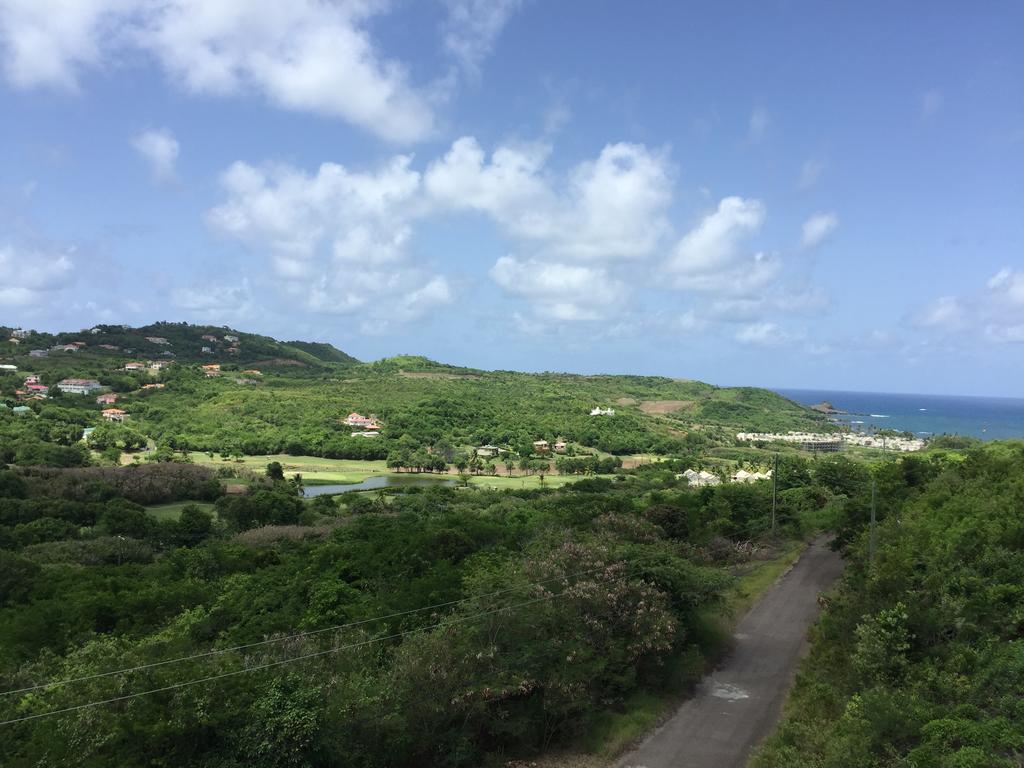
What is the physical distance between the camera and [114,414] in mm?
86500

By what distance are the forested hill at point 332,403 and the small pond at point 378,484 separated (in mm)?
11206

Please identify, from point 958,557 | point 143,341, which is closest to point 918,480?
point 958,557

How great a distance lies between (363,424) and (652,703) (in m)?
83.6

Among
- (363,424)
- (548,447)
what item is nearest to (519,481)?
(548,447)

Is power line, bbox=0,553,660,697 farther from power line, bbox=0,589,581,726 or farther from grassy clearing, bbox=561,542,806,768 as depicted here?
grassy clearing, bbox=561,542,806,768

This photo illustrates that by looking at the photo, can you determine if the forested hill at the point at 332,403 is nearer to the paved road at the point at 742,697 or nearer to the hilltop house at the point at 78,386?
the hilltop house at the point at 78,386

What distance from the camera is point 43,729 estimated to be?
1115cm

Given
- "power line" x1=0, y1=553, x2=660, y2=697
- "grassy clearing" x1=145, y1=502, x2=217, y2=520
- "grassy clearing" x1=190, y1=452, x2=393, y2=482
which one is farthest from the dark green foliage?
"grassy clearing" x1=190, y1=452, x2=393, y2=482

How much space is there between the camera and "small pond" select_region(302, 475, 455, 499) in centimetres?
6419

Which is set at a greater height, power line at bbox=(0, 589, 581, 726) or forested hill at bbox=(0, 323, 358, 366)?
forested hill at bbox=(0, 323, 358, 366)

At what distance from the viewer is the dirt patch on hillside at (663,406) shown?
139 meters

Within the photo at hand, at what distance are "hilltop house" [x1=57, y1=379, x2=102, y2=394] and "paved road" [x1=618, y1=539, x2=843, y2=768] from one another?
99.0m

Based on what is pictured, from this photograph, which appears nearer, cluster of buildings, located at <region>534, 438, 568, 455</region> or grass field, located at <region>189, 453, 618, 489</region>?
grass field, located at <region>189, 453, 618, 489</region>

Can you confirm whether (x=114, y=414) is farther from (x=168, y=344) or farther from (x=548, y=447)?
(x=168, y=344)
